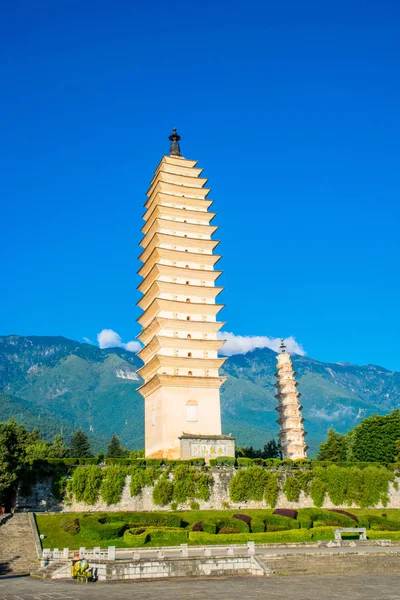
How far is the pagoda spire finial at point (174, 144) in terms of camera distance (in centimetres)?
5134

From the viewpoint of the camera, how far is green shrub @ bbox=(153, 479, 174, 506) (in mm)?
31547

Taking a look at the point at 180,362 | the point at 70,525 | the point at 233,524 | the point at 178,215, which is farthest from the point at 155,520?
the point at 178,215

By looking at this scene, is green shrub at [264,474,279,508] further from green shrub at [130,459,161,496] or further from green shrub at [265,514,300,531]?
green shrub at [130,459,161,496]

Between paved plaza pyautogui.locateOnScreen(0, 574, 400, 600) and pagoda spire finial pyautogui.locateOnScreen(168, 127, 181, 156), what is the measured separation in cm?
3987

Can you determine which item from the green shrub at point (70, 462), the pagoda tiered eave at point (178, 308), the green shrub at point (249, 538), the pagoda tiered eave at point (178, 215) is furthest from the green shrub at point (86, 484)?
the pagoda tiered eave at point (178, 215)

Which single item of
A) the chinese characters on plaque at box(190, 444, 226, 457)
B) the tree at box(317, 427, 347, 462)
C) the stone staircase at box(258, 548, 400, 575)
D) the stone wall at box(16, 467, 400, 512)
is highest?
the tree at box(317, 427, 347, 462)

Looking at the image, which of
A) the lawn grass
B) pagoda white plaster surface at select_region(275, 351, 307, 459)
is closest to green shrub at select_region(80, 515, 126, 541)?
the lawn grass

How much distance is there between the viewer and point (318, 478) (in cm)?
3447

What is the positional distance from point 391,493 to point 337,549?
15.9m

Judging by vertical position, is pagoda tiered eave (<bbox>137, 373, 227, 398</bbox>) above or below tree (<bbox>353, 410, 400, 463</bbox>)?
above

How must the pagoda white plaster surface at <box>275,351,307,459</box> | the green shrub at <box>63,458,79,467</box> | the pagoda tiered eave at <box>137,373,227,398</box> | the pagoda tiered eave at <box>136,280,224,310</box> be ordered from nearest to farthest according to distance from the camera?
1. the green shrub at <box>63,458,79,467</box>
2. the pagoda tiered eave at <box>137,373,227,398</box>
3. the pagoda tiered eave at <box>136,280,224,310</box>
4. the pagoda white plaster surface at <box>275,351,307,459</box>

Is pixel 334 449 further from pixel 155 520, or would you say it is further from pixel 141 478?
pixel 155 520

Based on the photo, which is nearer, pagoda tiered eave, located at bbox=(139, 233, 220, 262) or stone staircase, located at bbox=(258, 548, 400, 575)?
stone staircase, located at bbox=(258, 548, 400, 575)

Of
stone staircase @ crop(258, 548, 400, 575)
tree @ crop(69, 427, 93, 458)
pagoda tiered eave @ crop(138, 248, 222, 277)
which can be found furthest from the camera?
Result: tree @ crop(69, 427, 93, 458)
